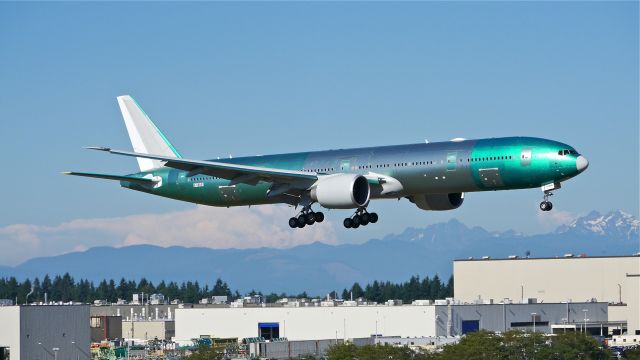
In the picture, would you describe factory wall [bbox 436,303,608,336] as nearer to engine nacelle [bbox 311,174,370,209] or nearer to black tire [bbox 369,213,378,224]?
black tire [bbox 369,213,378,224]

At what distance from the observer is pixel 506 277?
647 feet

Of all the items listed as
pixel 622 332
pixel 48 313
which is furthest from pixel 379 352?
pixel 622 332

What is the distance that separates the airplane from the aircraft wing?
69 millimetres

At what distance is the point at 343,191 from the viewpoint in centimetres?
8475

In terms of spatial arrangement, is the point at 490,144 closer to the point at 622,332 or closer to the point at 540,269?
the point at 622,332

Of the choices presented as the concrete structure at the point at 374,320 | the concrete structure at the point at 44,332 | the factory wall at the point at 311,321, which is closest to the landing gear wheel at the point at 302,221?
the concrete structure at the point at 44,332

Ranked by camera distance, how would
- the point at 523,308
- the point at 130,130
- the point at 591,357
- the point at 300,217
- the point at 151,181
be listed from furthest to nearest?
the point at 523,308, the point at 591,357, the point at 130,130, the point at 151,181, the point at 300,217

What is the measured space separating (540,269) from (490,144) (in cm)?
11597

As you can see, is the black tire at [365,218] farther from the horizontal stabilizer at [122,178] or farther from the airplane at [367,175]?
the horizontal stabilizer at [122,178]

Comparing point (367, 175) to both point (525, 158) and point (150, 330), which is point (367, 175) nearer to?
point (525, 158)

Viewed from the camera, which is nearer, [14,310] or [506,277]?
[14,310]

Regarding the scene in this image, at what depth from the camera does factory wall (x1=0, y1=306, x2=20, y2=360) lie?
131m

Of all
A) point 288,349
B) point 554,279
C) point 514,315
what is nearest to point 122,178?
point 288,349

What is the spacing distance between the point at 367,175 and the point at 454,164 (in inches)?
275
